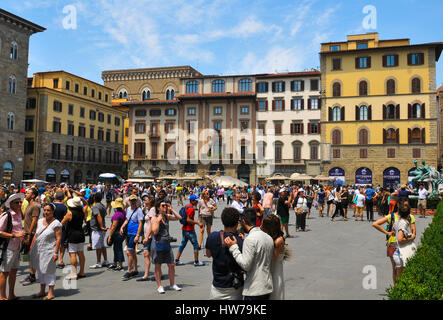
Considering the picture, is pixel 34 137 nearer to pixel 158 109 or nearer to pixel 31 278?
pixel 158 109

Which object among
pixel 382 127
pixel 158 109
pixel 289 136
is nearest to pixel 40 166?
pixel 158 109

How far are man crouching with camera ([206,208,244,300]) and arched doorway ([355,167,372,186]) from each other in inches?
1701

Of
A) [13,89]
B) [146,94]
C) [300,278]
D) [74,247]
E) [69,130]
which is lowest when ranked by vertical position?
[300,278]

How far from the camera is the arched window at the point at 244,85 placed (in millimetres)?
52906

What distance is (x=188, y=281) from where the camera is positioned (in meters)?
7.38

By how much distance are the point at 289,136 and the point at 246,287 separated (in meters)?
48.3

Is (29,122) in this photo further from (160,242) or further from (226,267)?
(226,267)

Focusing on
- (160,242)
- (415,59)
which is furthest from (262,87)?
(160,242)

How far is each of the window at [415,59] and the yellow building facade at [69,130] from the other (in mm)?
40401

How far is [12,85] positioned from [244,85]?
28239 millimetres

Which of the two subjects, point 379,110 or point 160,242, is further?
point 379,110

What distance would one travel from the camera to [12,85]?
4203 centimetres

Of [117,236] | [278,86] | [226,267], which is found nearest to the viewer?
[226,267]

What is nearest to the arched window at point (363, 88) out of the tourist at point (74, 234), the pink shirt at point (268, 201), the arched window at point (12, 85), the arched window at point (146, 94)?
the arched window at point (146, 94)
